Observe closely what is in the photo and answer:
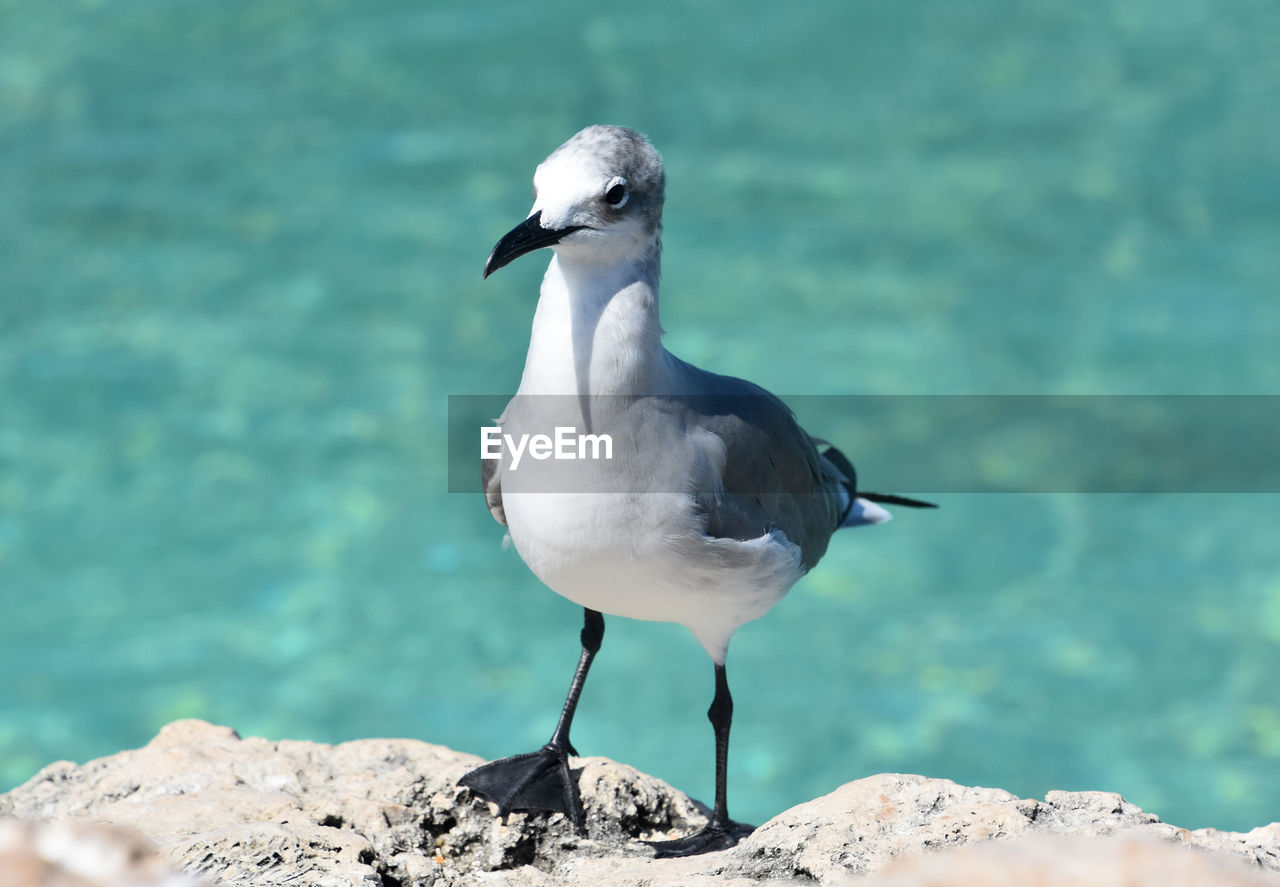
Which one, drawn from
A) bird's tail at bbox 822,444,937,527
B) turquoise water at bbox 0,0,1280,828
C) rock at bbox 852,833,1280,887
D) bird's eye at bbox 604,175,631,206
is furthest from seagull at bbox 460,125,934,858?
turquoise water at bbox 0,0,1280,828

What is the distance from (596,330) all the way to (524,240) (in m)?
0.26

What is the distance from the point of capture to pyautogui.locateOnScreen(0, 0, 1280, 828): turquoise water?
536 cm

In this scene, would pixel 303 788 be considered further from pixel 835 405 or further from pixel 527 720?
pixel 835 405

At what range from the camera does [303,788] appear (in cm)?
299

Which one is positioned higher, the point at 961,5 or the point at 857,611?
the point at 961,5

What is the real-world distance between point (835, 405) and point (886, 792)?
3969mm

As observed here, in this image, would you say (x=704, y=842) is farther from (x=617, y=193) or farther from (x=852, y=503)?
(x=617, y=193)

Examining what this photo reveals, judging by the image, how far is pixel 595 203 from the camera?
2652mm

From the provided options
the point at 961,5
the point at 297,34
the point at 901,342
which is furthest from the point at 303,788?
the point at 961,5

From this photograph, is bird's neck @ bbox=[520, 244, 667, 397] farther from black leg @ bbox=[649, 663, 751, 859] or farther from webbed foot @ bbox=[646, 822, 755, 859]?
webbed foot @ bbox=[646, 822, 755, 859]

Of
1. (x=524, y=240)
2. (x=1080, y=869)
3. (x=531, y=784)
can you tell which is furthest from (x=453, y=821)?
(x=1080, y=869)

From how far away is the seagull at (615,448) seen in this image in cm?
271

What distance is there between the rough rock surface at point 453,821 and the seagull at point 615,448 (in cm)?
10

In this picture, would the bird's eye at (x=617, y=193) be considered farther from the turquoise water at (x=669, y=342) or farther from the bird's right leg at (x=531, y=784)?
the turquoise water at (x=669, y=342)
